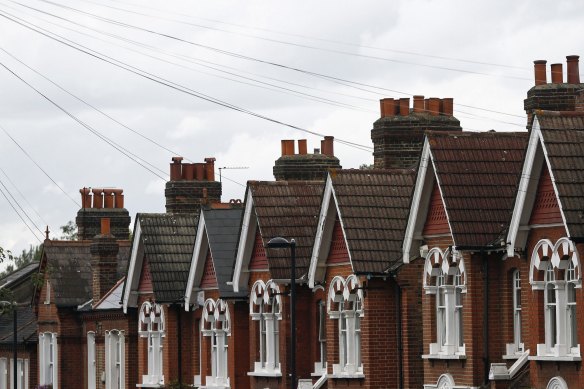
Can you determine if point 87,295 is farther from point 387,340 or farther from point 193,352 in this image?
point 387,340

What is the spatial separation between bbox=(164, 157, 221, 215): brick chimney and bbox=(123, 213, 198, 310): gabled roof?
10.5 feet

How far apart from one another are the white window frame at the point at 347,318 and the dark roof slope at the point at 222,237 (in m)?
6.73

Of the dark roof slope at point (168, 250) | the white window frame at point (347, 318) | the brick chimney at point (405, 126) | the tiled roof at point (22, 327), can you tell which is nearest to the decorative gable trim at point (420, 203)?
the white window frame at point (347, 318)

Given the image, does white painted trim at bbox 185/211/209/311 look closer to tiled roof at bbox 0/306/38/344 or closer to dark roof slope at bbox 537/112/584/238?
dark roof slope at bbox 537/112/584/238

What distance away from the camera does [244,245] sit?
51469 mm

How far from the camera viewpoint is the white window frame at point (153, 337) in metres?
60.0

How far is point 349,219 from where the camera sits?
45500 millimetres

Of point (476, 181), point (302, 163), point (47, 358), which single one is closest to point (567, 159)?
point (476, 181)

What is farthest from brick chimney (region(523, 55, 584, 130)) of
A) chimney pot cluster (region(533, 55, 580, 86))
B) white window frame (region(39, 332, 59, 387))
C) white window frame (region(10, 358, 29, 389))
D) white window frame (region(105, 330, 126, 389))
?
white window frame (region(10, 358, 29, 389))

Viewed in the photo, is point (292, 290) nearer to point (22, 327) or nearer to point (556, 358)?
point (556, 358)

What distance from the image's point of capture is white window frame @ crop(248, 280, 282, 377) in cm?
5103

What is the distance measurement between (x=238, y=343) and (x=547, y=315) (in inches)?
665

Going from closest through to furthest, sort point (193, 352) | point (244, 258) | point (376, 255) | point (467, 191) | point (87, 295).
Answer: point (467, 191) < point (376, 255) < point (244, 258) < point (193, 352) < point (87, 295)

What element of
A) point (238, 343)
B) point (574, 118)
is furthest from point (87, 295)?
point (574, 118)
